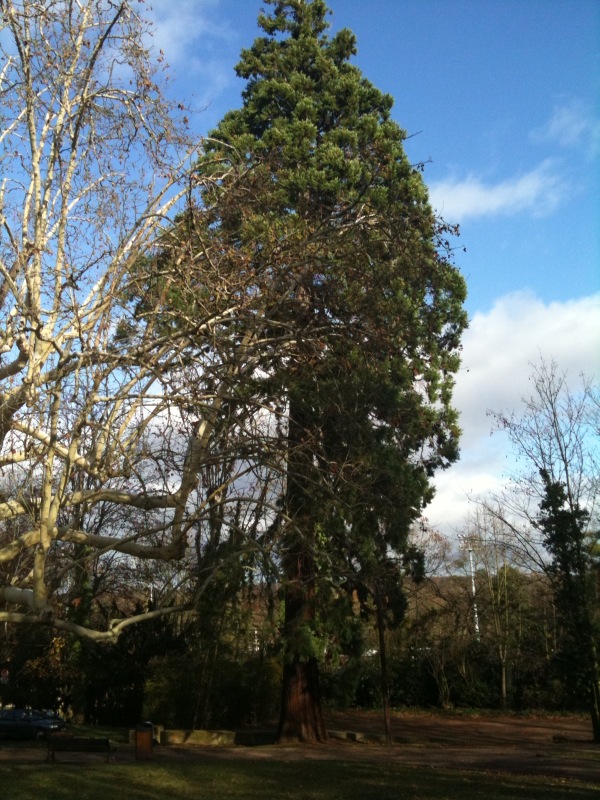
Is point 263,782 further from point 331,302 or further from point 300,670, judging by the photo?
point 331,302

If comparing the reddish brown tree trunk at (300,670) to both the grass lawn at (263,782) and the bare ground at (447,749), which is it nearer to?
the bare ground at (447,749)

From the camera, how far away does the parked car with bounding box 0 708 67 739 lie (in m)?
24.2

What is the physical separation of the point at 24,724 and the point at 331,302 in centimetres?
1890

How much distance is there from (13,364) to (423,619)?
87.1 ft

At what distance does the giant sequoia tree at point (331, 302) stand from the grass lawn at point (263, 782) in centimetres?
331

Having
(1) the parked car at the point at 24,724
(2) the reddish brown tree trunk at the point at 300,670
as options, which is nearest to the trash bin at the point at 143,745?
(2) the reddish brown tree trunk at the point at 300,670

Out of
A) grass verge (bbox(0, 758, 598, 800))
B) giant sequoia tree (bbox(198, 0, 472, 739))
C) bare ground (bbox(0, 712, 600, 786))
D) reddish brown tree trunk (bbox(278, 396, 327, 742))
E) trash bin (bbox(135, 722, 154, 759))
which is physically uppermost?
giant sequoia tree (bbox(198, 0, 472, 739))

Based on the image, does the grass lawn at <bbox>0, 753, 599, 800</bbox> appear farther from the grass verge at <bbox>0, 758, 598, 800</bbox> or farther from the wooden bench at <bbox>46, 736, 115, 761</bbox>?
the wooden bench at <bbox>46, 736, 115, 761</bbox>

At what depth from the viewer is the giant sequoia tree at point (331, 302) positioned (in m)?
12.5

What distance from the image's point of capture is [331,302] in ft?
42.1

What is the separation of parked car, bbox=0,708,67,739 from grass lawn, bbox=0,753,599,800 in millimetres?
9127

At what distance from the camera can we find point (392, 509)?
16.9 m

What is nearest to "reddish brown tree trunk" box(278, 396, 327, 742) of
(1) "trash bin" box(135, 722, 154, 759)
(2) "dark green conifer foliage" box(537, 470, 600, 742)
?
(1) "trash bin" box(135, 722, 154, 759)

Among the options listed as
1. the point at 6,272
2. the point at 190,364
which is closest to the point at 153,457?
the point at 190,364
